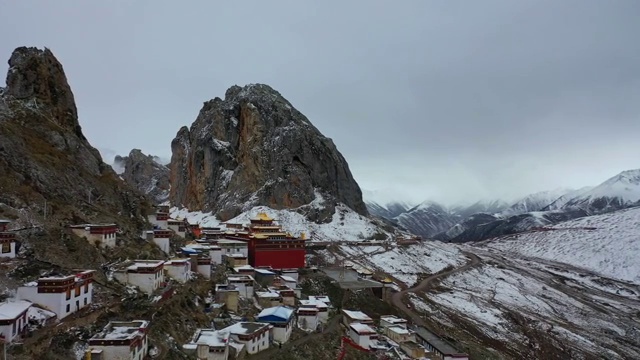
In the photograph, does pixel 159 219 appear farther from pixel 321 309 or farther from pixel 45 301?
pixel 45 301

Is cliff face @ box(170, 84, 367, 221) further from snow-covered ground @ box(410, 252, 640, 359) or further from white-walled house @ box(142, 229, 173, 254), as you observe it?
white-walled house @ box(142, 229, 173, 254)

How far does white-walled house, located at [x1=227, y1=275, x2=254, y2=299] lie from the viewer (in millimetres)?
49219

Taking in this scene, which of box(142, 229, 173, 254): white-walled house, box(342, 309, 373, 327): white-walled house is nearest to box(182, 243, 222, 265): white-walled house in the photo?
box(142, 229, 173, 254): white-walled house

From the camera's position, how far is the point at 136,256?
4422cm

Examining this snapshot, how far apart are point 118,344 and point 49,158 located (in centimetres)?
2924

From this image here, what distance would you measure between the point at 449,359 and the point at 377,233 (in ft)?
248

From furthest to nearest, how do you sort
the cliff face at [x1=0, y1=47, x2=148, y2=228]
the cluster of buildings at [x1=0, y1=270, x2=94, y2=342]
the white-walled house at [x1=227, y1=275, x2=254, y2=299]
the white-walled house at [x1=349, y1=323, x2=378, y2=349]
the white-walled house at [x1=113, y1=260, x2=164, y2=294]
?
the white-walled house at [x1=227, y1=275, x2=254, y2=299], the white-walled house at [x1=349, y1=323, x2=378, y2=349], the cliff face at [x1=0, y1=47, x2=148, y2=228], the white-walled house at [x1=113, y1=260, x2=164, y2=294], the cluster of buildings at [x1=0, y1=270, x2=94, y2=342]

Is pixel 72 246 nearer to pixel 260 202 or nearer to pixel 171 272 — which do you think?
pixel 171 272

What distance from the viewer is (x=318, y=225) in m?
122

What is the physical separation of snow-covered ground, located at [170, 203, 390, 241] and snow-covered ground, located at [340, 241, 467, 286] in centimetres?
827

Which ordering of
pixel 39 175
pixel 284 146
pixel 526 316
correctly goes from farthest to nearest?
pixel 284 146 < pixel 526 316 < pixel 39 175

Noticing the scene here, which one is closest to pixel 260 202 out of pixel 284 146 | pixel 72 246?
pixel 284 146

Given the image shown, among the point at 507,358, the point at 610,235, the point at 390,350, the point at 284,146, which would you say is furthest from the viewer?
the point at 610,235

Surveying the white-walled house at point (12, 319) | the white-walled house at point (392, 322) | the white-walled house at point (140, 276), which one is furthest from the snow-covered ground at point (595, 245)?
the white-walled house at point (12, 319)
